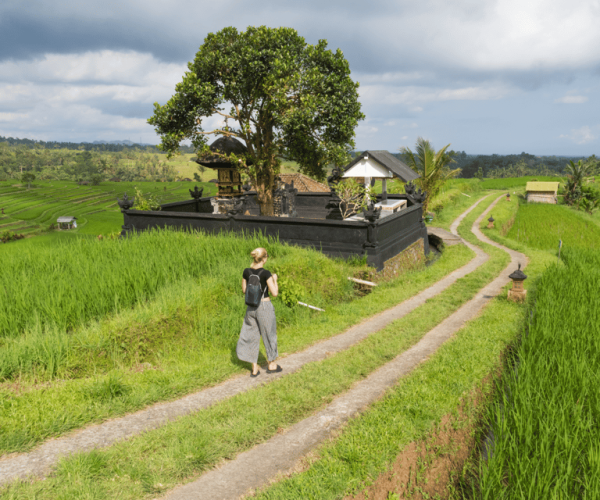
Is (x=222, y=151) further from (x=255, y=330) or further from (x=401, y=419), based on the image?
(x=401, y=419)

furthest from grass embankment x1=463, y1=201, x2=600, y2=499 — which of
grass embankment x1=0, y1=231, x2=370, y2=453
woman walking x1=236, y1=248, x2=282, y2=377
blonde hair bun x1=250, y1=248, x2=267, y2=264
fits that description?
grass embankment x1=0, y1=231, x2=370, y2=453

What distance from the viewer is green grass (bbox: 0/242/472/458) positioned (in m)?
4.54

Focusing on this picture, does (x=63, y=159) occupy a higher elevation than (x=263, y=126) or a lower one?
higher

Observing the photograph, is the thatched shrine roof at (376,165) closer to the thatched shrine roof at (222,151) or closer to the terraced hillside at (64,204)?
the thatched shrine roof at (222,151)

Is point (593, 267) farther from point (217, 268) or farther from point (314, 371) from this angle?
point (217, 268)

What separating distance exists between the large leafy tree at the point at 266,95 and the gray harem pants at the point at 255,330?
36.0ft

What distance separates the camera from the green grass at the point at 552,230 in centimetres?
2137

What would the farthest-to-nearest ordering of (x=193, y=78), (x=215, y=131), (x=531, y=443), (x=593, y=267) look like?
(x=215, y=131) < (x=193, y=78) < (x=593, y=267) < (x=531, y=443)

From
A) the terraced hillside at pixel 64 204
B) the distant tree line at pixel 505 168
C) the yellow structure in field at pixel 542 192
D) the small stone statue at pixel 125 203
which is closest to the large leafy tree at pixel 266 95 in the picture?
the small stone statue at pixel 125 203

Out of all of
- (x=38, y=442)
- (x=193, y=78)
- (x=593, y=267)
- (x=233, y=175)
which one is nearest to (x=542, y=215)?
(x=593, y=267)

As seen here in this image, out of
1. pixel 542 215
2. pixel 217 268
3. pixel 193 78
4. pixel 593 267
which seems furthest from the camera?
pixel 542 215

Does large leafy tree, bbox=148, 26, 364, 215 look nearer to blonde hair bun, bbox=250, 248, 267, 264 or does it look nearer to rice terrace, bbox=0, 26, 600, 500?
rice terrace, bbox=0, 26, 600, 500

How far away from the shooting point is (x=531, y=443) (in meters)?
3.68

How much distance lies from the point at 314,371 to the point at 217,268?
4247 millimetres
